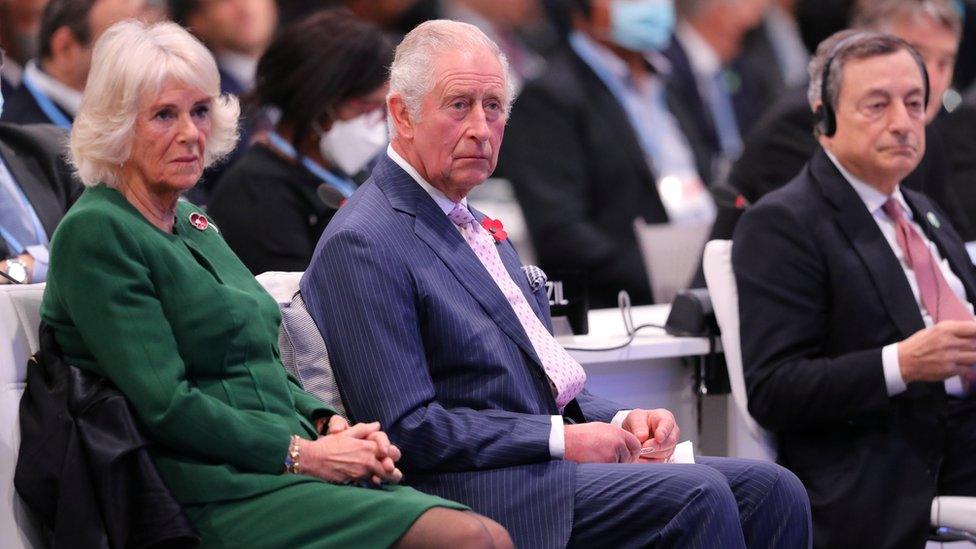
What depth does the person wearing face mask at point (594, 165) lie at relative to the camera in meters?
6.01

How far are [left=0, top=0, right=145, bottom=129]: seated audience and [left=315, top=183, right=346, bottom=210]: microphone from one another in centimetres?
113

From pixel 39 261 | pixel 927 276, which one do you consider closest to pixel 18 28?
pixel 39 261

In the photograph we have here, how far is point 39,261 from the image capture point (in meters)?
3.53

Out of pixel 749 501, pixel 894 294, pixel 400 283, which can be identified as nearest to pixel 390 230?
pixel 400 283

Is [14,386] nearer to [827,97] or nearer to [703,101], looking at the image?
[827,97]

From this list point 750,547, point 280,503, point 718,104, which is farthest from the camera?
point 718,104

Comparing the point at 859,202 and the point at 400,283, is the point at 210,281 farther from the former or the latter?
the point at 859,202

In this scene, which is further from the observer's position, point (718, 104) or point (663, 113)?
point (718, 104)

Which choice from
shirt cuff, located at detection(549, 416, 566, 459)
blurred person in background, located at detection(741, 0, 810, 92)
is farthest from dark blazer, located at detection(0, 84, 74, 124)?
blurred person in background, located at detection(741, 0, 810, 92)

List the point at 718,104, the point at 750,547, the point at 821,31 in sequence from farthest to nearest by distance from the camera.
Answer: the point at 718,104, the point at 821,31, the point at 750,547

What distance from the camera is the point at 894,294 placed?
11.4 feet

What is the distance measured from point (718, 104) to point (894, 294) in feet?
16.4

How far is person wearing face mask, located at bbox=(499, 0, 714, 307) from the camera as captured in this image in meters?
6.01

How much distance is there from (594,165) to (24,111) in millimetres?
2409
